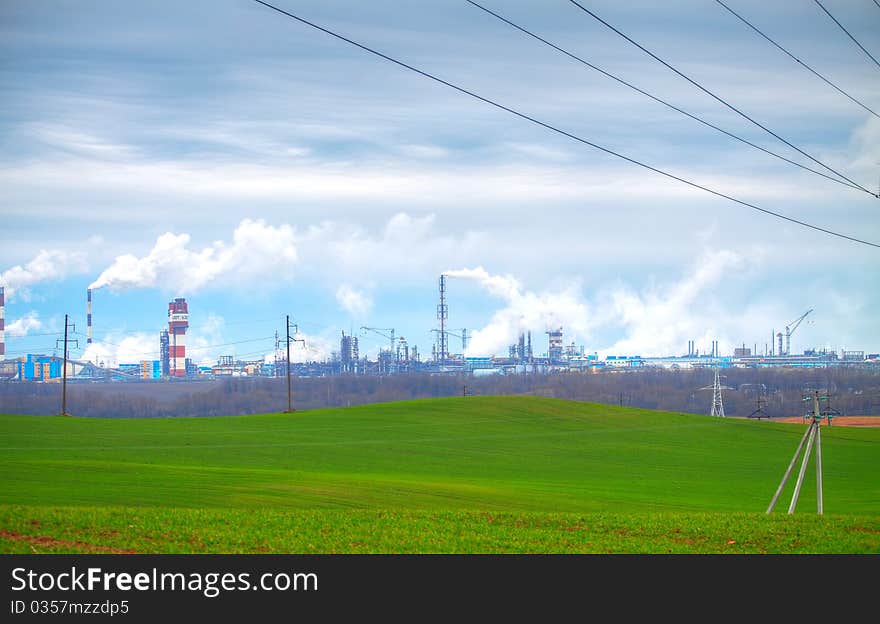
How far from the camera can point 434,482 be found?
144 feet

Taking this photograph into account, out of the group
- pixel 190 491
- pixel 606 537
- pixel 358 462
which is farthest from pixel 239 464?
pixel 606 537

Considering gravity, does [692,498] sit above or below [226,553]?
below

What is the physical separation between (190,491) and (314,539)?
38.0 feet

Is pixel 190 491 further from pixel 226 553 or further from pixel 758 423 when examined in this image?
pixel 758 423

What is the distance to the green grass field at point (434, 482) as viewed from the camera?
2139 cm

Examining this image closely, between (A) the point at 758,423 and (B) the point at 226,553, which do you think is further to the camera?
(A) the point at 758,423

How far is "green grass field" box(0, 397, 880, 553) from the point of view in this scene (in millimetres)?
21391

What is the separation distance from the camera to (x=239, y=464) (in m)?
52.5
